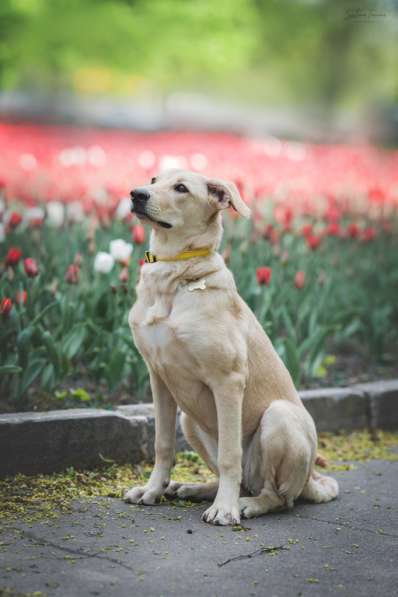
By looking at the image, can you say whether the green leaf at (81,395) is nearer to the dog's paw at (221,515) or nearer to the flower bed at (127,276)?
→ the flower bed at (127,276)

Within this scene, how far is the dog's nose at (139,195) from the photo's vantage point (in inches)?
155

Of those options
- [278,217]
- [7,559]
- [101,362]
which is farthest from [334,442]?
[278,217]

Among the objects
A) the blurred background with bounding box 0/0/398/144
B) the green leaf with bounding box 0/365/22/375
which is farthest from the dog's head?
the blurred background with bounding box 0/0/398/144

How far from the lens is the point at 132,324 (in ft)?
13.6

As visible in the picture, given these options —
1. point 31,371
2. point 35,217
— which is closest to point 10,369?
point 31,371

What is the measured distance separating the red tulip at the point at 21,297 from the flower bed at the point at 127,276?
32 mm

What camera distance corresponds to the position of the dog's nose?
3.93 meters

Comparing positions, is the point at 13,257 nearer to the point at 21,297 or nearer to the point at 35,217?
the point at 21,297

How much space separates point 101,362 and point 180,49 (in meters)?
14.2

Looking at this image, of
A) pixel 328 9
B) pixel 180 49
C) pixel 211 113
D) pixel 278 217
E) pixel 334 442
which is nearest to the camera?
pixel 334 442

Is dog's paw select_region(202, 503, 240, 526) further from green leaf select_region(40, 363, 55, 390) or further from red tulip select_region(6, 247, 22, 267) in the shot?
red tulip select_region(6, 247, 22, 267)

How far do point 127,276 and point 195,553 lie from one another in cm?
226

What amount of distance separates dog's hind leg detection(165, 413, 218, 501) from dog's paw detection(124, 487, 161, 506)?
144mm

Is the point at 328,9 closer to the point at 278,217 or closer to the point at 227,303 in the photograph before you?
the point at 278,217
